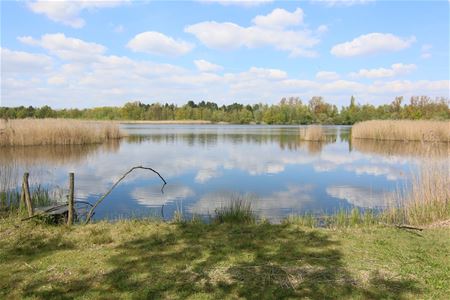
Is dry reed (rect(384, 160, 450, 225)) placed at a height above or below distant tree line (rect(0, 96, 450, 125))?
below

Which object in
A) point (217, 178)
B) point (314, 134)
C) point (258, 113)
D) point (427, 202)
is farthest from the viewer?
point (258, 113)

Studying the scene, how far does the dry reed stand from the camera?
680 centimetres

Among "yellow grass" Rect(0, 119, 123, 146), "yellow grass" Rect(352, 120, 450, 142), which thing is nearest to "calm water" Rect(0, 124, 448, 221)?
"yellow grass" Rect(0, 119, 123, 146)

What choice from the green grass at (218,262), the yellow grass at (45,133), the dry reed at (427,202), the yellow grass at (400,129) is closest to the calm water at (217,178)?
the dry reed at (427,202)

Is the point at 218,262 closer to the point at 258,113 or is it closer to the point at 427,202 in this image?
the point at 427,202

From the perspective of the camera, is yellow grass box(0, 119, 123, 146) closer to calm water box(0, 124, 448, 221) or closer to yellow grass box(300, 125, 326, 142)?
calm water box(0, 124, 448, 221)

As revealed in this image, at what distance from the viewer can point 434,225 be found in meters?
6.05

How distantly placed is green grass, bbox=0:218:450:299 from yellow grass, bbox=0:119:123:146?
15.4 metres

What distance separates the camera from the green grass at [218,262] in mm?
3379

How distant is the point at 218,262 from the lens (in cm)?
405

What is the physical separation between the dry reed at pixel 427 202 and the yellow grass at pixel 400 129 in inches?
675

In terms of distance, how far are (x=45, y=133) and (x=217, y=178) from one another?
13.0 metres

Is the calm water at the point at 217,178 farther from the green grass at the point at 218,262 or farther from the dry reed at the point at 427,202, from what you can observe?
the green grass at the point at 218,262

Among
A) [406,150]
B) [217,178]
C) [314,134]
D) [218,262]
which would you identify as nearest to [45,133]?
[217,178]
